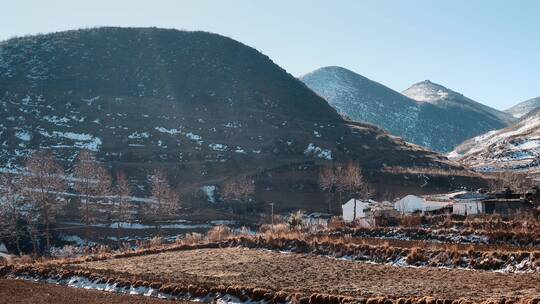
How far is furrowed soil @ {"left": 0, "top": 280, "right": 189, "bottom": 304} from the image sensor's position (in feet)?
80.0

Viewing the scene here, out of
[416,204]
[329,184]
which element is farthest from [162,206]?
[416,204]

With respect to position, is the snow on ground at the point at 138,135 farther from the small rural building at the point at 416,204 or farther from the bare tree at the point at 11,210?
the small rural building at the point at 416,204

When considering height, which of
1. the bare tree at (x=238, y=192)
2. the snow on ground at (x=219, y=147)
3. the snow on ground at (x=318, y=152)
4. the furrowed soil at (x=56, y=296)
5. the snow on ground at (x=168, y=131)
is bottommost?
the furrowed soil at (x=56, y=296)

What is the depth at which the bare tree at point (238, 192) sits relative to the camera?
10156 centimetres

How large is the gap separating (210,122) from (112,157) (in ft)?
123

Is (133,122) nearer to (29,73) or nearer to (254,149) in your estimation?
(254,149)

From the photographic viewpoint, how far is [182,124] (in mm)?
151875

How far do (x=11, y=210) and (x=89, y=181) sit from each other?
25.1 metres

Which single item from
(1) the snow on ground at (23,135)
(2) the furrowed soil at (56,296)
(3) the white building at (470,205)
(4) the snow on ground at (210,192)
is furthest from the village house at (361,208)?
(1) the snow on ground at (23,135)

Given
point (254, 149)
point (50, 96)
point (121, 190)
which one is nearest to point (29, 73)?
point (50, 96)

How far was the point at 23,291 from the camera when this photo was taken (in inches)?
1113

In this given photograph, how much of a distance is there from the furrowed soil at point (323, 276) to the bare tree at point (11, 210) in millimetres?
34410

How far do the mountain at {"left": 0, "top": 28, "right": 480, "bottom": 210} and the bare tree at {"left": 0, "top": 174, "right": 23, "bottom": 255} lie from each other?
26.2 metres

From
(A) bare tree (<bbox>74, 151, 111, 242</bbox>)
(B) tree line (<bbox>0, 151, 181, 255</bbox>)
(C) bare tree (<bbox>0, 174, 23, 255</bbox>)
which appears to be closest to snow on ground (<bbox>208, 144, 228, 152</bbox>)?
(B) tree line (<bbox>0, 151, 181, 255</bbox>)
